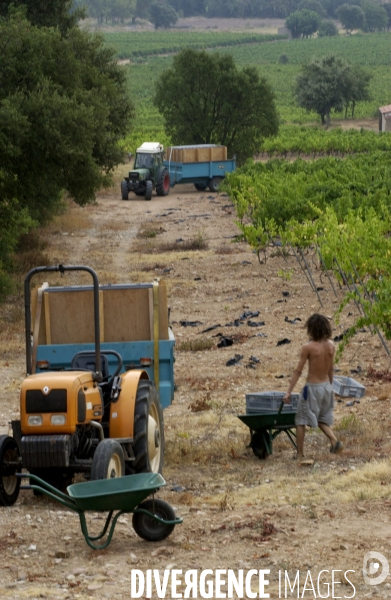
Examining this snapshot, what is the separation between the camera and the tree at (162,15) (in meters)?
186

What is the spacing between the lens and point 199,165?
138 feet

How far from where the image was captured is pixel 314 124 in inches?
3332

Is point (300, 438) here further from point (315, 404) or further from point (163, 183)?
point (163, 183)

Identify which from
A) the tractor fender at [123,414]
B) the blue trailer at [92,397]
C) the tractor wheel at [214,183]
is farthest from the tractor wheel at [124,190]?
the tractor fender at [123,414]

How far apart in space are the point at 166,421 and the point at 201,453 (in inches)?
65.9

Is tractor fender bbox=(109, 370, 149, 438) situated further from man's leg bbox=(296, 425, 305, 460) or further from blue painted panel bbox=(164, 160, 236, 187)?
blue painted panel bbox=(164, 160, 236, 187)

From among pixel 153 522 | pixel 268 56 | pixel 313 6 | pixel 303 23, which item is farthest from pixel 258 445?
pixel 313 6

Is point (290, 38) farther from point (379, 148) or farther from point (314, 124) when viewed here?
point (379, 148)

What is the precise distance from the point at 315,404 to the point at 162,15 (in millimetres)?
186372

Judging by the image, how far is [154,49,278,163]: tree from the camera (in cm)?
4919

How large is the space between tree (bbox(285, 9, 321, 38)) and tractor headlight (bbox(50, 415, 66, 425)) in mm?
172873

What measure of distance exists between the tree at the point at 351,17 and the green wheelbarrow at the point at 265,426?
177m

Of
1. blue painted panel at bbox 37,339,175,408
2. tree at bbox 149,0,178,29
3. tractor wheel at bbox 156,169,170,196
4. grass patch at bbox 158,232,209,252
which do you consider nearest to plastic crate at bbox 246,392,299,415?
blue painted panel at bbox 37,339,175,408

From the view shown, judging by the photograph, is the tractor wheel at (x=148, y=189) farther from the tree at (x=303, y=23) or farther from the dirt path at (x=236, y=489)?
the tree at (x=303, y=23)
